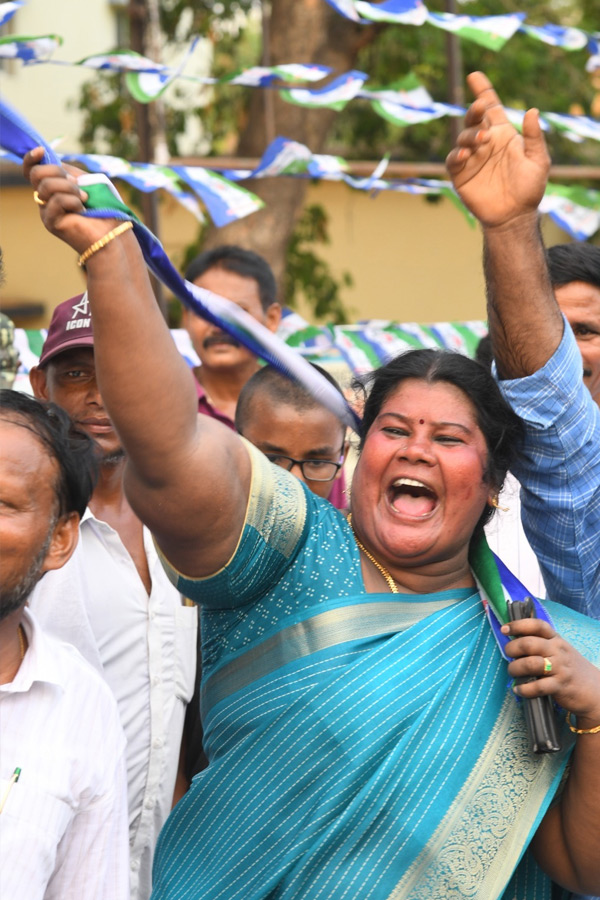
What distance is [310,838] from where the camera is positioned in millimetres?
1880

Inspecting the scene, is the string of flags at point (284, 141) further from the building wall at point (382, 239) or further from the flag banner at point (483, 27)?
the building wall at point (382, 239)

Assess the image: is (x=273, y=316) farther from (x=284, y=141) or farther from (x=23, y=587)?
(x=23, y=587)

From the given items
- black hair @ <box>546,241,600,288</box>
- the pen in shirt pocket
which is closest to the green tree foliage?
black hair @ <box>546,241,600,288</box>

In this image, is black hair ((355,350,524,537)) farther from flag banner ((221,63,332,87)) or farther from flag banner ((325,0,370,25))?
flag banner ((325,0,370,25))

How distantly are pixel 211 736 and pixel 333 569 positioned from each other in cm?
36

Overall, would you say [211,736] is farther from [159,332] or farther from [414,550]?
[159,332]

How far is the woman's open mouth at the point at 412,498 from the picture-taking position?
2098mm

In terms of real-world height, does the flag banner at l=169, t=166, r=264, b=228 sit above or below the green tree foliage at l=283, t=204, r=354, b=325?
above

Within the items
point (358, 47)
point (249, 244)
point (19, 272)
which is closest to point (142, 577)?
point (249, 244)

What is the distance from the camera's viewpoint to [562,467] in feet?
7.22

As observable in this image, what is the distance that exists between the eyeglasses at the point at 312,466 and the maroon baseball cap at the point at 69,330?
0.62 metres

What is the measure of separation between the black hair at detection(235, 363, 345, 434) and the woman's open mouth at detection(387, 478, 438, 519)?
98 cm

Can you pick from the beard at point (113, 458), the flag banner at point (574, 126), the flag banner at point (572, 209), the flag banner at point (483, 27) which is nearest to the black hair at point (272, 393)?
the beard at point (113, 458)

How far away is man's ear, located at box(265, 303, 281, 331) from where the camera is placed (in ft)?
14.5
